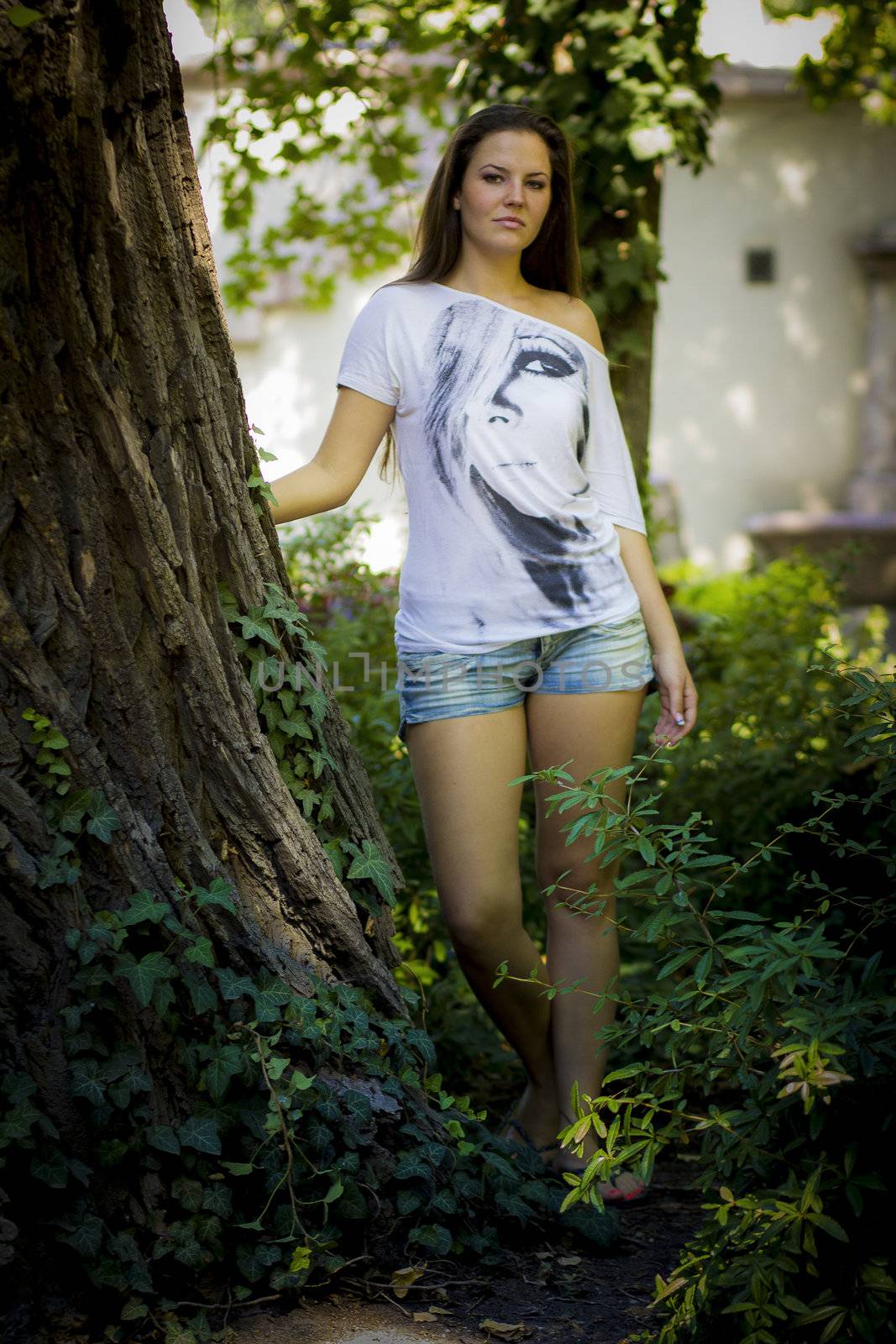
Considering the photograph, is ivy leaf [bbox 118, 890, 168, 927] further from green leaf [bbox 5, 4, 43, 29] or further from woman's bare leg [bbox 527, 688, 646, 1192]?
green leaf [bbox 5, 4, 43, 29]

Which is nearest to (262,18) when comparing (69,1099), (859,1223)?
(69,1099)

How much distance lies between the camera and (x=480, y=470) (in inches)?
109

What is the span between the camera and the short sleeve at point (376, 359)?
2.81 m

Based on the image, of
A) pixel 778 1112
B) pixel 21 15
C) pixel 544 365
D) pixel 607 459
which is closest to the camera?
pixel 21 15

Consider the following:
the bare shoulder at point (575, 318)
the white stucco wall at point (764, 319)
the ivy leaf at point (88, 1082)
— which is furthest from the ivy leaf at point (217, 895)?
the white stucco wall at point (764, 319)

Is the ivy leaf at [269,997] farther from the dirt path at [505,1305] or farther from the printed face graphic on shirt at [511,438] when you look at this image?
the printed face graphic on shirt at [511,438]

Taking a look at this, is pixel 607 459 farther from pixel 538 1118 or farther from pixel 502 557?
pixel 538 1118

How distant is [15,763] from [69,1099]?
20.8 inches

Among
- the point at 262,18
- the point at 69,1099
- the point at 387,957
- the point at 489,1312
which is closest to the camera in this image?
the point at 69,1099

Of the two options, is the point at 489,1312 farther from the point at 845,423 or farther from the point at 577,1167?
the point at 845,423

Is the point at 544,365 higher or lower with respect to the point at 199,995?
higher

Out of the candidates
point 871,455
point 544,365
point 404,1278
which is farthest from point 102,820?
point 871,455

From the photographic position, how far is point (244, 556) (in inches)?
94.1

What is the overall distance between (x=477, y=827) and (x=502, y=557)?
57 centimetres
